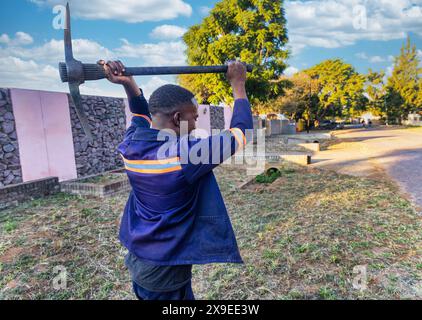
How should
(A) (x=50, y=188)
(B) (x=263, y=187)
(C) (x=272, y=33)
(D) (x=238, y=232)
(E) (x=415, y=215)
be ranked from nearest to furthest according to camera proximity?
(D) (x=238, y=232) < (E) (x=415, y=215) < (A) (x=50, y=188) < (B) (x=263, y=187) < (C) (x=272, y=33)

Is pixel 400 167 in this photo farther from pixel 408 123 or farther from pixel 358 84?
pixel 408 123

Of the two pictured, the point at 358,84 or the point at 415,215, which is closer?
the point at 415,215

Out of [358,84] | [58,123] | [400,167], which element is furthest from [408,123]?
[58,123]

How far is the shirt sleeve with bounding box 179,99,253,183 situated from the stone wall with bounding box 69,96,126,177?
718 cm

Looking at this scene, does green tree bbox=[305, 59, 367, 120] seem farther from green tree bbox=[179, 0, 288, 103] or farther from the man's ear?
the man's ear

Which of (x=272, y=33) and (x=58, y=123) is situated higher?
(x=272, y=33)

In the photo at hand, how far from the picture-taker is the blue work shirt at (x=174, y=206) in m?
1.41

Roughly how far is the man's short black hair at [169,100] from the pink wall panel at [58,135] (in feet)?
20.7

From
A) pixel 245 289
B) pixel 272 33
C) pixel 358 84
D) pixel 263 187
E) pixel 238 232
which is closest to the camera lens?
pixel 245 289

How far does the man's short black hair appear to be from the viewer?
1508 millimetres

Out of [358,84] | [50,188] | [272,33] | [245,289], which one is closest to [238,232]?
[245,289]

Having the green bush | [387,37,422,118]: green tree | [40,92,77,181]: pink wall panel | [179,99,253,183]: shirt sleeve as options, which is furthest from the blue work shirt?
[387,37,422,118]: green tree
